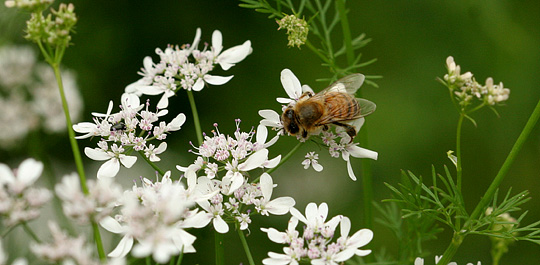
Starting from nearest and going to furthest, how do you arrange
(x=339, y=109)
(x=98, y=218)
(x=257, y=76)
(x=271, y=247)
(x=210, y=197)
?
1. (x=98, y=218)
2. (x=210, y=197)
3. (x=339, y=109)
4. (x=271, y=247)
5. (x=257, y=76)

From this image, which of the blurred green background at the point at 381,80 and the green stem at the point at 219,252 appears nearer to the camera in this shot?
the green stem at the point at 219,252

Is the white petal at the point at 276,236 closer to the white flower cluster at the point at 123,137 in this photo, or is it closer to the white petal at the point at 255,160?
the white petal at the point at 255,160

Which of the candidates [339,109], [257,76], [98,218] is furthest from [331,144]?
[257,76]

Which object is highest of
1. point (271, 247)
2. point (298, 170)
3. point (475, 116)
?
point (475, 116)

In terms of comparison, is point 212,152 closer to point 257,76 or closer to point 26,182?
point 26,182

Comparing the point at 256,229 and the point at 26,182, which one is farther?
the point at 256,229

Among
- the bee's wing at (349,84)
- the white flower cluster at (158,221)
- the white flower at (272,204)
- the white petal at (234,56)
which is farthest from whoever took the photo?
the white petal at (234,56)

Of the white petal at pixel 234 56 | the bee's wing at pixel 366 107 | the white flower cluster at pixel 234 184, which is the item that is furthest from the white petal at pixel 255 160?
the white petal at pixel 234 56
